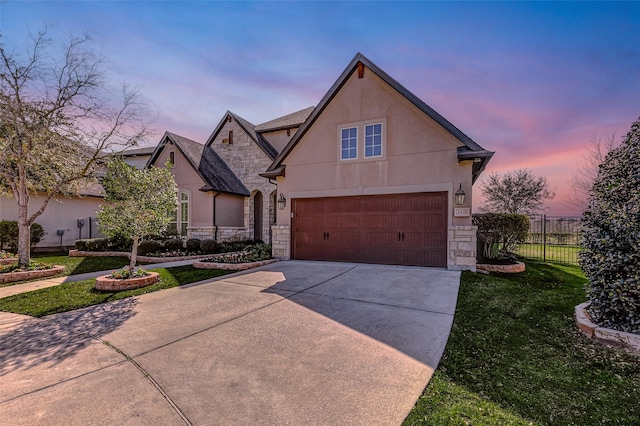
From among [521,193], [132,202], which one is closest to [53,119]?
[132,202]

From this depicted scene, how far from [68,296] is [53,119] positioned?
5.89 metres

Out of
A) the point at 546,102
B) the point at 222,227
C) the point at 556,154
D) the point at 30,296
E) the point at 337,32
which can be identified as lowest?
the point at 30,296


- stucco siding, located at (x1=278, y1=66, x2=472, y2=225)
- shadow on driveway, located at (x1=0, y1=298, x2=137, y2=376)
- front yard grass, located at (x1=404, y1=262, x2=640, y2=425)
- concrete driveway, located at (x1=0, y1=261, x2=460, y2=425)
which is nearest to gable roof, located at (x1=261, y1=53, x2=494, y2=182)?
stucco siding, located at (x1=278, y1=66, x2=472, y2=225)

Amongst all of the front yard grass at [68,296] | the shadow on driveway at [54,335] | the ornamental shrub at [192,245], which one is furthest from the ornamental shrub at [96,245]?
the shadow on driveway at [54,335]

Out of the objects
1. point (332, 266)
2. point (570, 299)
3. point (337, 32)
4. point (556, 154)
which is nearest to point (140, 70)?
point (337, 32)

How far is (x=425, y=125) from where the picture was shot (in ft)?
30.8

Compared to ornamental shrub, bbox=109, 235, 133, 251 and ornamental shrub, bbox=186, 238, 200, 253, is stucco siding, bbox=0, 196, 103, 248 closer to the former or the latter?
ornamental shrub, bbox=109, 235, 133, 251

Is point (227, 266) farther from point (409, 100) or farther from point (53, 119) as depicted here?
point (409, 100)

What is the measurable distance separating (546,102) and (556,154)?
272cm

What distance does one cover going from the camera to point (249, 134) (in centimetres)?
1806

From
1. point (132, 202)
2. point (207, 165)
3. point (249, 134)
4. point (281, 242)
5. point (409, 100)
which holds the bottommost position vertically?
point (281, 242)

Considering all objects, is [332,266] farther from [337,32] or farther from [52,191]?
[52,191]

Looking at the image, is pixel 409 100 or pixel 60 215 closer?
pixel 409 100

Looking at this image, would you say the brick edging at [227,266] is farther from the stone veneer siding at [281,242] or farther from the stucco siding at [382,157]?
the stucco siding at [382,157]
